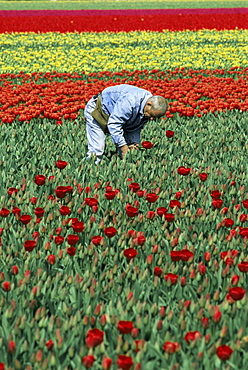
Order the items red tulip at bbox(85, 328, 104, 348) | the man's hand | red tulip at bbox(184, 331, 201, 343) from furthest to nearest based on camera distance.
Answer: the man's hand, red tulip at bbox(184, 331, 201, 343), red tulip at bbox(85, 328, 104, 348)

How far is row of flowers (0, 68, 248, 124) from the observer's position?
781cm

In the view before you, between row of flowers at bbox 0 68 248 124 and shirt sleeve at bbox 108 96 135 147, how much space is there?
7.67ft

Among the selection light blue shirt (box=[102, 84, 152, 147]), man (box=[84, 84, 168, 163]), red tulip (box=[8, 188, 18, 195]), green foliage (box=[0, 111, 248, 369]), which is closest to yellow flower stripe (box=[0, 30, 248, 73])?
man (box=[84, 84, 168, 163])

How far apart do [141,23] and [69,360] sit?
82.1 feet

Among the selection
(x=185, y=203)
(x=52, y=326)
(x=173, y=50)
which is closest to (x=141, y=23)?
(x=173, y=50)

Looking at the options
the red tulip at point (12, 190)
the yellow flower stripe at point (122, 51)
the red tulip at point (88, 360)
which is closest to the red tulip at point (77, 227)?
the red tulip at point (12, 190)

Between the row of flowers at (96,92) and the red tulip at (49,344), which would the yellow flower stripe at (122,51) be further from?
the red tulip at (49,344)

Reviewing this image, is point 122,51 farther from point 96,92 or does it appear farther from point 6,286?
point 6,286

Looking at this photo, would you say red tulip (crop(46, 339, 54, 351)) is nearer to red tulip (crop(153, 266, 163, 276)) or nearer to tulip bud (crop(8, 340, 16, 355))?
tulip bud (crop(8, 340, 16, 355))

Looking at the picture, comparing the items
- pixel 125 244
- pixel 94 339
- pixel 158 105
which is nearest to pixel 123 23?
pixel 158 105

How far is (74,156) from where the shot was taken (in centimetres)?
573

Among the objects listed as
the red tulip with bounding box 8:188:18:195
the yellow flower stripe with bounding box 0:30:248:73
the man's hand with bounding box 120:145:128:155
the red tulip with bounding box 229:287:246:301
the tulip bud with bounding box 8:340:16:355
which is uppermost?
the yellow flower stripe with bounding box 0:30:248:73

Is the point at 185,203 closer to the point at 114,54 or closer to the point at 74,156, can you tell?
the point at 74,156

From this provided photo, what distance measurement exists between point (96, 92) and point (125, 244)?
21.1ft
